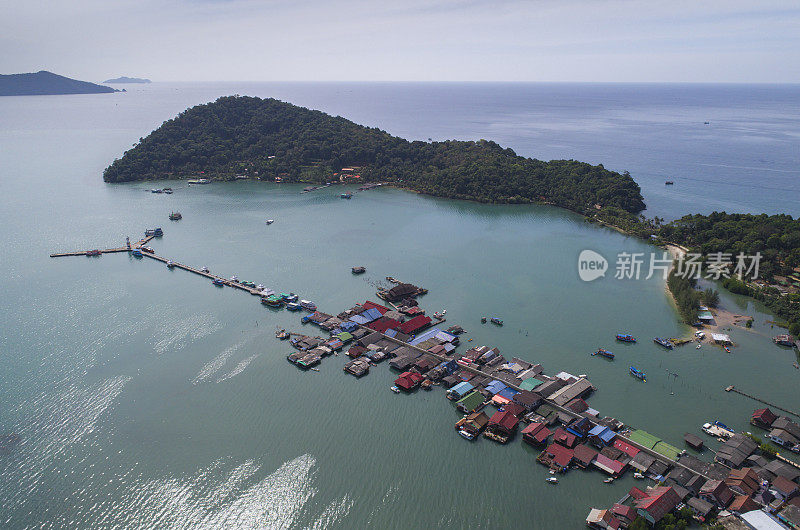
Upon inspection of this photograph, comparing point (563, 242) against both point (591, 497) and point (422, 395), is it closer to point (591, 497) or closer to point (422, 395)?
point (422, 395)

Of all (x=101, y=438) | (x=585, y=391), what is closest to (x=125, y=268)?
(x=101, y=438)

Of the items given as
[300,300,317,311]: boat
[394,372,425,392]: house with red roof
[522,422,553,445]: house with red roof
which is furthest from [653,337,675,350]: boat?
[300,300,317,311]: boat

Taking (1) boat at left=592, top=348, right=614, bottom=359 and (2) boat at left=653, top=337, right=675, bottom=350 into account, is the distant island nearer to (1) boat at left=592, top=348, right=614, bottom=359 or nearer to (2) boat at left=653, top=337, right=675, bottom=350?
(2) boat at left=653, top=337, right=675, bottom=350

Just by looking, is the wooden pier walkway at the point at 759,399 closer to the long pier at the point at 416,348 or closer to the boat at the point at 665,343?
the long pier at the point at 416,348

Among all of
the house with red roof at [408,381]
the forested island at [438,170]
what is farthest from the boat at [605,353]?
the house with red roof at [408,381]

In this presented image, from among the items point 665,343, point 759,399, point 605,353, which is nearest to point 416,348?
point 605,353

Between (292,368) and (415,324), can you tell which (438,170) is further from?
(292,368)
